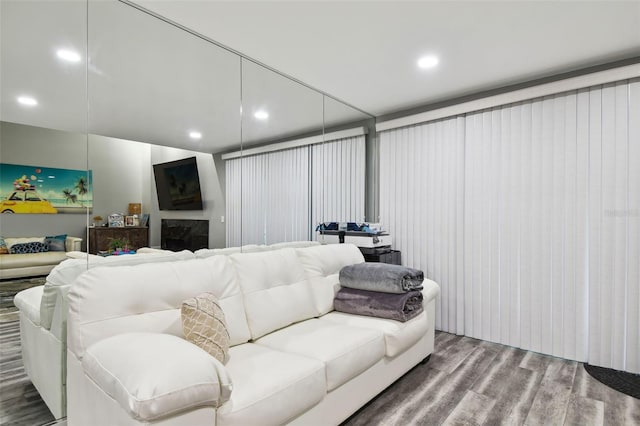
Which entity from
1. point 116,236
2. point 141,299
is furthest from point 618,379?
point 116,236

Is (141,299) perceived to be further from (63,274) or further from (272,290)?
(272,290)

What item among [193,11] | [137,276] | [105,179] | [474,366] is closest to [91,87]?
[105,179]

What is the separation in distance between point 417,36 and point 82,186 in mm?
2361

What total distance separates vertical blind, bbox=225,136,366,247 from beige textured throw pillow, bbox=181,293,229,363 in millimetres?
1038

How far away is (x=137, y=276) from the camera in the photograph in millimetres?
1804

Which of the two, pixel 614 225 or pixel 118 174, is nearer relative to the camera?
pixel 118 174

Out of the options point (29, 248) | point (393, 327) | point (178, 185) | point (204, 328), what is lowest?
point (393, 327)

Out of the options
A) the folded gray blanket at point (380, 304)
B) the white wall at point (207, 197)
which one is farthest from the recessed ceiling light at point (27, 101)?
the folded gray blanket at point (380, 304)

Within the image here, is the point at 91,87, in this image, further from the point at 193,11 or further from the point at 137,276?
the point at 137,276

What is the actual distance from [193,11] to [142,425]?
2.24 metres

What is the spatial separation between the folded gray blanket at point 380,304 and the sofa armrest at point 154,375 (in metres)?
1.45

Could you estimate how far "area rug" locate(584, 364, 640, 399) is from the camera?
2499 millimetres

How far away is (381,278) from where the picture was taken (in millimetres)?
2670

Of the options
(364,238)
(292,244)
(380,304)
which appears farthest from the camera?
(364,238)
